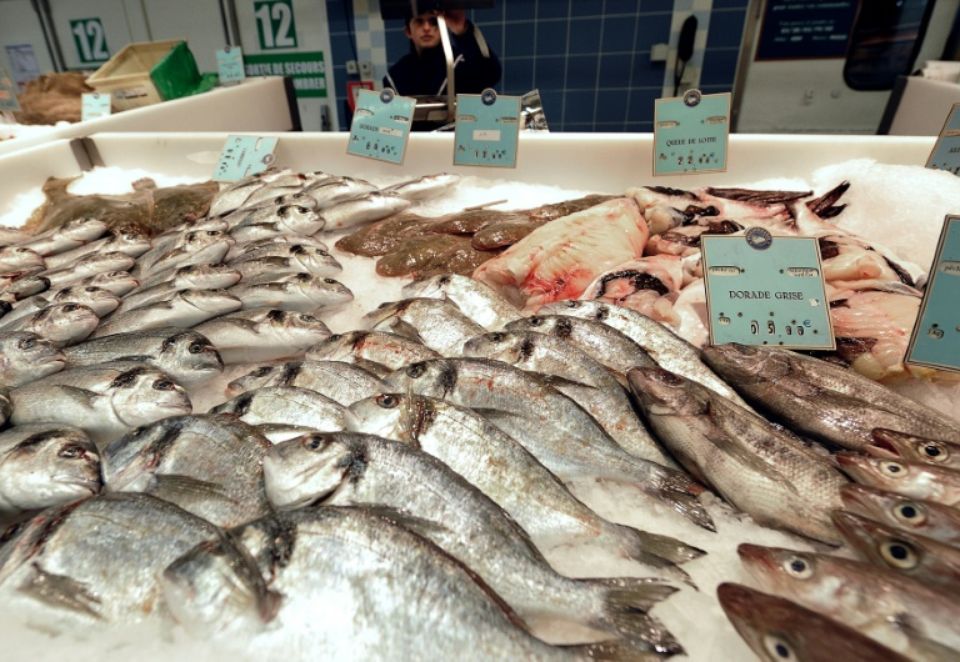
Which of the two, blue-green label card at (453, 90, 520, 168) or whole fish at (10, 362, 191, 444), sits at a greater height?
blue-green label card at (453, 90, 520, 168)

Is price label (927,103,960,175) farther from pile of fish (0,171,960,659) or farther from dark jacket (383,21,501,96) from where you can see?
dark jacket (383,21,501,96)

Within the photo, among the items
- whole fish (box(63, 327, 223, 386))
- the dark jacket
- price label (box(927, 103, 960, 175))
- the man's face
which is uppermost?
the man's face

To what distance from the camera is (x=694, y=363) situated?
1.61m

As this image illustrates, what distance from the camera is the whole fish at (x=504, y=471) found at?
112cm

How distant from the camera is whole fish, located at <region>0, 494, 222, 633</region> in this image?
0.94 metres

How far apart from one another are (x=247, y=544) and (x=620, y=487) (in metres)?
0.89

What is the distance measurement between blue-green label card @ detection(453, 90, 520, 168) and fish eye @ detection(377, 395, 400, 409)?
202 cm

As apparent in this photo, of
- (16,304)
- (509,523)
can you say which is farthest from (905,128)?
(16,304)

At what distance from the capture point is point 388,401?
50.9 inches

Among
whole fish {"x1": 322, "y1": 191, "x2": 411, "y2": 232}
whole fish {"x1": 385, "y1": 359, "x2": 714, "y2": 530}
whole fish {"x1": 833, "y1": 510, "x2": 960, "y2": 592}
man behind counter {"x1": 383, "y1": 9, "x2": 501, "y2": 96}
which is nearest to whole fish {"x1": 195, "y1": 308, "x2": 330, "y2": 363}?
whole fish {"x1": 385, "y1": 359, "x2": 714, "y2": 530}

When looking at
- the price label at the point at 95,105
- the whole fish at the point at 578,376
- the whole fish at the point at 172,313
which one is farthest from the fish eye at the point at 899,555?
the price label at the point at 95,105

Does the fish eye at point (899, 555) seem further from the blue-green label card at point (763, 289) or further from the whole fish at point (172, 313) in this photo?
the whole fish at point (172, 313)

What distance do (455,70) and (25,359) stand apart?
14.2ft

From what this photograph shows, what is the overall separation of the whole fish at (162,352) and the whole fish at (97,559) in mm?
719
